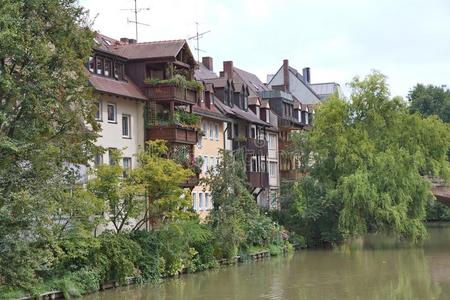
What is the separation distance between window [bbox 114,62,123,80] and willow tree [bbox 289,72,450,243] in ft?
57.5

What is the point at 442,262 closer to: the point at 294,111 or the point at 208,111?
the point at 208,111

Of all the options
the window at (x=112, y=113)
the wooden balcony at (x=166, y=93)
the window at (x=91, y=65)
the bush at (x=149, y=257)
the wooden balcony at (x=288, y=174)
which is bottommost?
the bush at (x=149, y=257)

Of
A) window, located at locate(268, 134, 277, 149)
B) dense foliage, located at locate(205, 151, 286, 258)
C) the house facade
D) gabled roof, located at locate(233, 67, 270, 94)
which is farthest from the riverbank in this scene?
gabled roof, located at locate(233, 67, 270, 94)

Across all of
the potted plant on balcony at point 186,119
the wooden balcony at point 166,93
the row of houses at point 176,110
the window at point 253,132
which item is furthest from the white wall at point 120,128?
the window at point 253,132

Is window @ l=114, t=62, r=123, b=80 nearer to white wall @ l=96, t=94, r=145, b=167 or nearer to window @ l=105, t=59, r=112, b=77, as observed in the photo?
window @ l=105, t=59, r=112, b=77

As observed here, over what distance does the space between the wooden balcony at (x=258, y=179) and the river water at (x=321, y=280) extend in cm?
750

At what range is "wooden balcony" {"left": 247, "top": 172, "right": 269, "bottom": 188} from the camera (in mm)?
58772

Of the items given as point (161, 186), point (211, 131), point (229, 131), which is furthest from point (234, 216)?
point (229, 131)

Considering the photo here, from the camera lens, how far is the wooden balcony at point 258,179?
193 feet

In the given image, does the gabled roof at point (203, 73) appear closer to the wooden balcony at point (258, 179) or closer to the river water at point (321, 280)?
the wooden balcony at point (258, 179)

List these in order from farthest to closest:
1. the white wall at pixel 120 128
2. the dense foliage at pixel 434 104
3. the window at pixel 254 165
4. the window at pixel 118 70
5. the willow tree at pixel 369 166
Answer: the dense foliage at pixel 434 104
the window at pixel 254 165
the willow tree at pixel 369 166
the window at pixel 118 70
the white wall at pixel 120 128

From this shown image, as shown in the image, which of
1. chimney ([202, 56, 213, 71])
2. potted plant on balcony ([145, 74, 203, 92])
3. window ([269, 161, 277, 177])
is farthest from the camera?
chimney ([202, 56, 213, 71])

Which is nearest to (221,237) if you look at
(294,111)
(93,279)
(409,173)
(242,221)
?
(242,221)

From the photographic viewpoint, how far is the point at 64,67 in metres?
26.4
